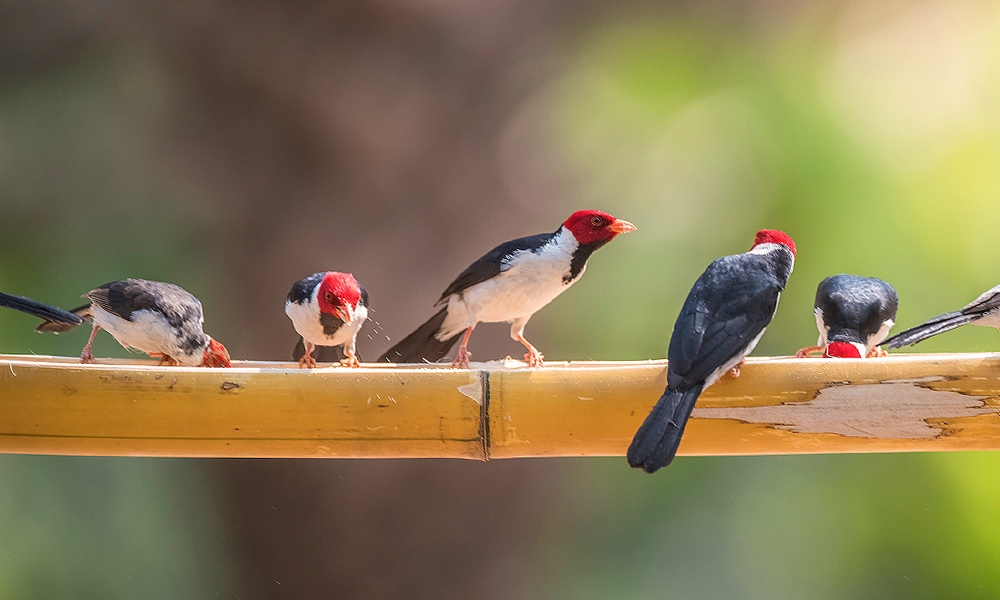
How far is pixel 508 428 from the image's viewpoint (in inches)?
72.4

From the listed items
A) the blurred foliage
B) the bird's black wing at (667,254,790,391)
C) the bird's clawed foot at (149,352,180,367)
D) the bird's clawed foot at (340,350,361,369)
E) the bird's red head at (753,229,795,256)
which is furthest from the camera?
the blurred foliage

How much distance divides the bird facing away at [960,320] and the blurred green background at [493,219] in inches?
78.2

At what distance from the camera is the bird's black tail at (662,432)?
4.87 feet

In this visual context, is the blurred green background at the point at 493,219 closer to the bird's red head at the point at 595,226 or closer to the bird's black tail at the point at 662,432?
the bird's red head at the point at 595,226

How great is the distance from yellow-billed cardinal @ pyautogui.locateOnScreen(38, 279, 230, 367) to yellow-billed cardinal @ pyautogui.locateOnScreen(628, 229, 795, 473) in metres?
1.43

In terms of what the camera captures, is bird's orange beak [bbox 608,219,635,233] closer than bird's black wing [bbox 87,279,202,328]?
Yes

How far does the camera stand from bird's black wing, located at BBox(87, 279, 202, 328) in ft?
8.22

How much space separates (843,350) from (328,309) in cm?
133

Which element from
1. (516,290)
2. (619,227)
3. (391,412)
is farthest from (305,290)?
(619,227)

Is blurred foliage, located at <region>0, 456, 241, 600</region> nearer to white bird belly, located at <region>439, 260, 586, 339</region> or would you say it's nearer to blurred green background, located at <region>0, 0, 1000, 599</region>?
blurred green background, located at <region>0, 0, 1000, 599</region>

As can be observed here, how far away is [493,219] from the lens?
4195 mm

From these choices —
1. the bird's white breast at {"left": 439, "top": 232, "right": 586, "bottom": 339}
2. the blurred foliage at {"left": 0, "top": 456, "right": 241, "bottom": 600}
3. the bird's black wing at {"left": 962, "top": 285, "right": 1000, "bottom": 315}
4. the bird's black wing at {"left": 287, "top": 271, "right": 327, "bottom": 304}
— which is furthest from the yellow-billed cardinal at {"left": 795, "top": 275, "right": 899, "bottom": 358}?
the blurred foliage at {"left": 0, "top": 456, "right": 241, "bottom": 600}

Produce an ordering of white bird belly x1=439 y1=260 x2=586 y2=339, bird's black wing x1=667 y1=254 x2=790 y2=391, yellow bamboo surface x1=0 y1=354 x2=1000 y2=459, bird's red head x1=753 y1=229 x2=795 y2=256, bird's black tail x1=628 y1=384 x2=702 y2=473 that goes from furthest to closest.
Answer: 1. white bird belly x1=439 y1=260 x2=586 y2=339
2. bird's red head x1=753 y1=229 x2=795 y2=256
3. yellow bamboo surface x1=0 y1=354 x2=1000 y2=459
4. bird's black wing x1=667 y1=254 x2=790 y2=391
5. bird's black tail x1=628 y1=384 x2=702 y2=473

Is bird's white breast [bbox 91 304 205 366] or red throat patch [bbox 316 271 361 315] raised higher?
red throat patch [bbox 316 271 361 315]
